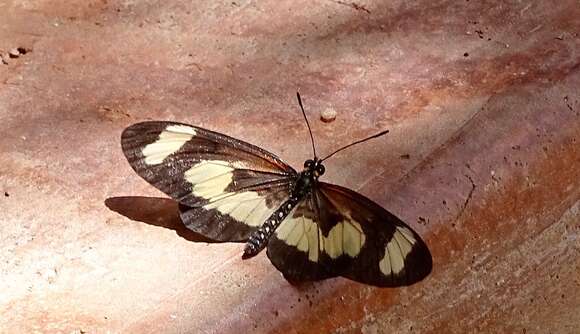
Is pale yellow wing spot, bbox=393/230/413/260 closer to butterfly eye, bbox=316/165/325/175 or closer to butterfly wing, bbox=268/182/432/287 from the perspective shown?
butterfly wing, bbox=268/182/432/287

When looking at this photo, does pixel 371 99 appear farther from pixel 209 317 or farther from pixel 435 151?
pixel 209 317

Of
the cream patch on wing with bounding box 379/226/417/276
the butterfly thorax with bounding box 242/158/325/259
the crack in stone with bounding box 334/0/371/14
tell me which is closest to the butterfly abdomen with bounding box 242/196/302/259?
the butterfly thorax with bounding box 242/158/325/259

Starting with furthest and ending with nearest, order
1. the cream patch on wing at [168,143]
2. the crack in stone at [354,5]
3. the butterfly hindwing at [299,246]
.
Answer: the crack in stone at [354,5]
the cream patch on wing at [168,143]
the butterfly hindwing at [299,246]

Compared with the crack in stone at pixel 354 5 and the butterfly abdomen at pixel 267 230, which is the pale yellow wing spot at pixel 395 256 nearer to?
the butterfly abdomen at pixel 267 230

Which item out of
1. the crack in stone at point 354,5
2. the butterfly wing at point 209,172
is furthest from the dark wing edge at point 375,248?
the crack in stone at point 354,5

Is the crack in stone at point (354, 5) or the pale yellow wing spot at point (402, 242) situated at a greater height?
the crack in stone at point (354, 5)

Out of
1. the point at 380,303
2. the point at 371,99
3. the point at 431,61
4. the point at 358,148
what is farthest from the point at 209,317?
the point at 431,61
